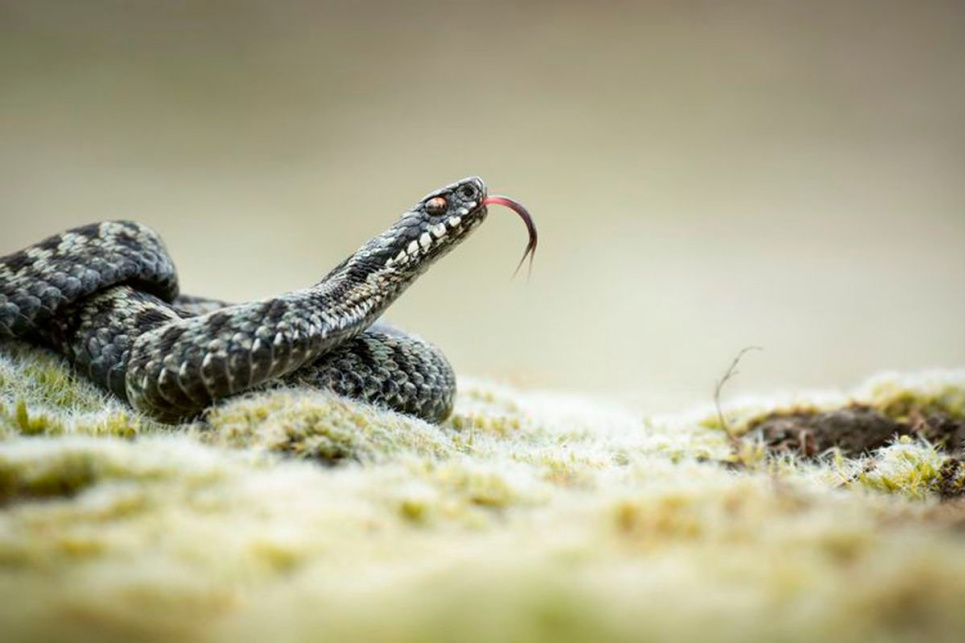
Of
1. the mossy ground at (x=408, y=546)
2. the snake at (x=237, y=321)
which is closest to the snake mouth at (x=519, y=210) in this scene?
the snake at (x=237, y=321)

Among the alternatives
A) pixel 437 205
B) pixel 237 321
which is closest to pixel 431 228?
pixel 437 205

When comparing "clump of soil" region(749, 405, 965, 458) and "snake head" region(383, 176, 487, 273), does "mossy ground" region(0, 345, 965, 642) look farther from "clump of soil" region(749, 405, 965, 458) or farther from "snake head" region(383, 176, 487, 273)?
"clump of soil" region(749, 405, 965, 458)

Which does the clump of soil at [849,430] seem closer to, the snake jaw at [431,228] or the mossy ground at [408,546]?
the mossy ground at [408,546]

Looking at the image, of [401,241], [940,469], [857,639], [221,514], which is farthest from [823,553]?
[401,241]

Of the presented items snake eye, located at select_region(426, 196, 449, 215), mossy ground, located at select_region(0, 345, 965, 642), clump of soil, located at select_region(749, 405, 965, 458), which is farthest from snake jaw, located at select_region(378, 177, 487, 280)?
clump of soil, located at select_region(749, 405, 965, 458)

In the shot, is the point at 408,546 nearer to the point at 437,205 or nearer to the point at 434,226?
the point at 434,226

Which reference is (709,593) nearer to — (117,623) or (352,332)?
(117,623)
